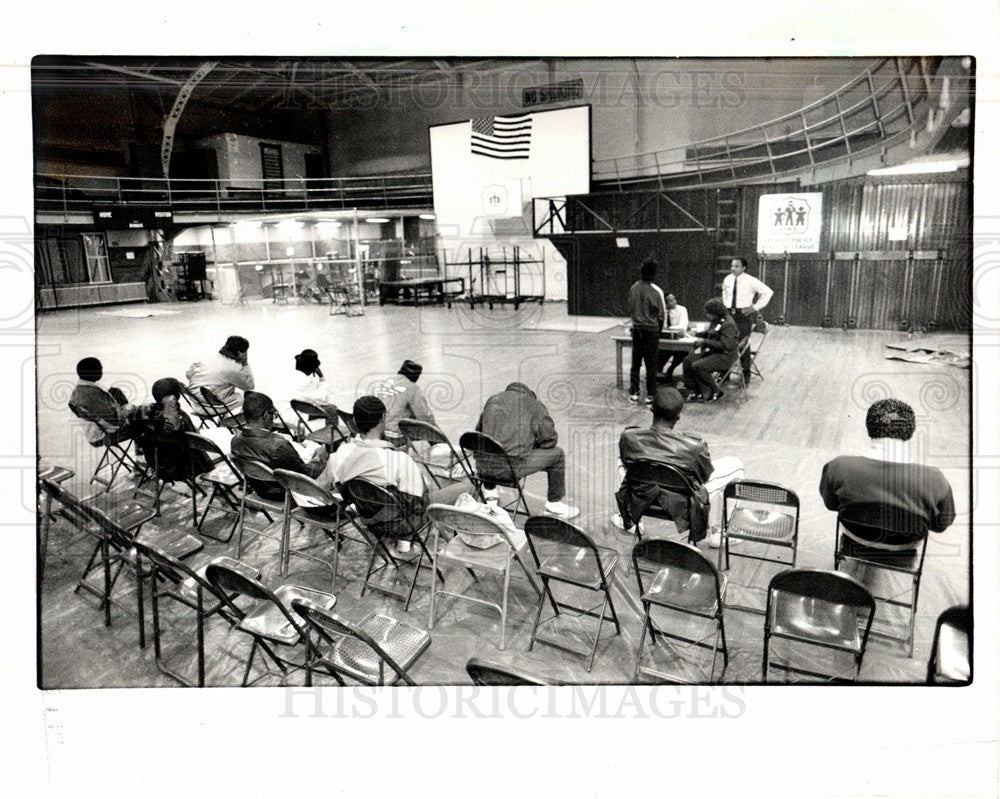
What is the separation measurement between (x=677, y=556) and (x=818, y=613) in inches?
27.0

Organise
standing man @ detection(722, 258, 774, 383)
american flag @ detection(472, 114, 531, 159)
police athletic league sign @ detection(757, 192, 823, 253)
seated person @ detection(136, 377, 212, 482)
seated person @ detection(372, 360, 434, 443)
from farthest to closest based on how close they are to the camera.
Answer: police athletic league sign @ detection(757, 192, 823, 253) → standing man @ detection(722, 258, 774, 383) → seated person @ detection(372, 360, 434, 443) → seated person @ detection(136, 377, 212, 482) → american flag @ detection(472, 114, 531, 159)

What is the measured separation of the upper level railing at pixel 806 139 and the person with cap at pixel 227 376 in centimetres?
466

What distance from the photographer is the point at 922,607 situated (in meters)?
3.09

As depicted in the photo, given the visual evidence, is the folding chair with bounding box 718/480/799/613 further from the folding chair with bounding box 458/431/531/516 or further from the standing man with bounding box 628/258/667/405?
the standing man with bounding box 628/258/667/405

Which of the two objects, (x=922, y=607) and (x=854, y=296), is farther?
(x=854, y=296)

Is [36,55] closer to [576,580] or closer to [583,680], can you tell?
[576,580]

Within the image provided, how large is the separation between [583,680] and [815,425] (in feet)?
13.8

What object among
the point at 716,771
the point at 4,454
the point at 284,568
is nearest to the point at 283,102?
the point at 4,454

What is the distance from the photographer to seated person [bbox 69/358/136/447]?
4203mm

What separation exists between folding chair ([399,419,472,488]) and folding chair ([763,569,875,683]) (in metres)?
2.12

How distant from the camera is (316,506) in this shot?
343 cm

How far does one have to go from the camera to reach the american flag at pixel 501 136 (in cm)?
398

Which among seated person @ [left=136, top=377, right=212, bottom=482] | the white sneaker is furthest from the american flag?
seated person @ [left=136, top=377, right=212, bottom=482]

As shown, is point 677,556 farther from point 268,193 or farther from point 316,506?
point 268,193
